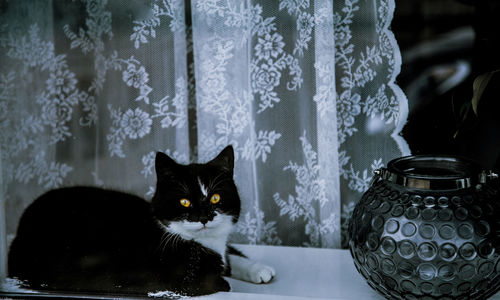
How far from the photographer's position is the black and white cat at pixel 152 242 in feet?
3.27

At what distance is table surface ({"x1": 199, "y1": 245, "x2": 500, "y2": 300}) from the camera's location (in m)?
0.96

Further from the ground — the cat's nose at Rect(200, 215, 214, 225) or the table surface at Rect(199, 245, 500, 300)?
the cat's nose at Rect(200, 215, 214, 225)

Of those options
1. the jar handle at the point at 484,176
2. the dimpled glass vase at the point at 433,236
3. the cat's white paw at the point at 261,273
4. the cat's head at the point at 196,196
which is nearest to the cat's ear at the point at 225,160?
the cat's head at the point at 196,196

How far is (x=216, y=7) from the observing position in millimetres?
1109

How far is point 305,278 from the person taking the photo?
104 centimetres

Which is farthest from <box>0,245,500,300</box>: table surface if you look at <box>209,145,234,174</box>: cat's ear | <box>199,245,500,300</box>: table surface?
<box>209,145,234,174</box>: cat's ear

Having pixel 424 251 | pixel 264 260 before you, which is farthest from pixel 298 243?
pixel 424 251

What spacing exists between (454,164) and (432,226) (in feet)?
0.55

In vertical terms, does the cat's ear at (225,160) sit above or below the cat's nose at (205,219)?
above

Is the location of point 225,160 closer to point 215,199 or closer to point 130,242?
point 215,199

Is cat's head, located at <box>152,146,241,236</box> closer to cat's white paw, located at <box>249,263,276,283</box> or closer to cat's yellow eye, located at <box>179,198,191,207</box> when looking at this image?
cat's yellow eye, located at <box>179,198,191,207</box>

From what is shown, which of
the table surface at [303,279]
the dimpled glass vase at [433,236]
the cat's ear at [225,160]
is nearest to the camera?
the dimpled glass vase at [433,236]

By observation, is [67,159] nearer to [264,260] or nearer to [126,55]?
[126,55]

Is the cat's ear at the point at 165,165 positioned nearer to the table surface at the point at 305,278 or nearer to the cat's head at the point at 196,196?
the cat's head at the point at 196,196
